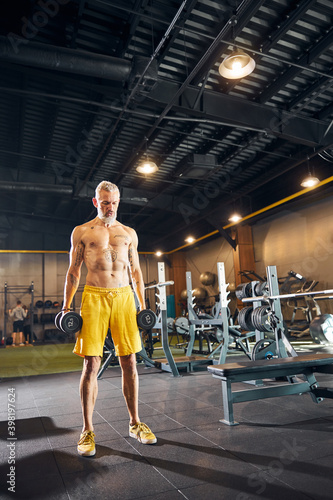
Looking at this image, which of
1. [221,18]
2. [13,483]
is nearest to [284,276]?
[221,18]

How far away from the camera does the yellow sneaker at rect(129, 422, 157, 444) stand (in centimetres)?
201

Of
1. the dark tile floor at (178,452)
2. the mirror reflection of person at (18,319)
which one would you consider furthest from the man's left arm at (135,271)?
the mirror reflection of person at (18,319)

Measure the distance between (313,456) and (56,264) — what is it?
1183cm

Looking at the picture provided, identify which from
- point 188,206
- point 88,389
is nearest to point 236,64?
point 88,389

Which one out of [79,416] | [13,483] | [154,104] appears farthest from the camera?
[154,104]

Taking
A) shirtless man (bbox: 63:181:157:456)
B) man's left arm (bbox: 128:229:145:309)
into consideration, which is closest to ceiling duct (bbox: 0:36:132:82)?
shirtless man (bbox: 63:181:157:456)

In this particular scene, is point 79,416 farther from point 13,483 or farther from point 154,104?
point 154,104

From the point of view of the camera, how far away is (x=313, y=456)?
68.1 inches

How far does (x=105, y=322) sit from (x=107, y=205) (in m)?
0.74

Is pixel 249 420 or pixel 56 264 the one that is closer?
pixel 249 420

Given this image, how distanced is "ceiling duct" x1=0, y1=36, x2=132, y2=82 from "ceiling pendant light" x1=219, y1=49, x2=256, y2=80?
1256 mm

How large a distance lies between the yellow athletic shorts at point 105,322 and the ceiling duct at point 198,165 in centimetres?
516

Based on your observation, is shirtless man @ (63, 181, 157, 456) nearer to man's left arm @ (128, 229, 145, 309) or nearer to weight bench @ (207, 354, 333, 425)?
man's left arm @ (128, 229, 145, 309)

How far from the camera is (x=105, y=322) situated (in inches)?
80.8
